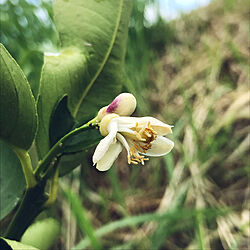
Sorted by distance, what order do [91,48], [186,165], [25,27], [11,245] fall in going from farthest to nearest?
[25,27] → [186,165] → [91,48] → [11,245]

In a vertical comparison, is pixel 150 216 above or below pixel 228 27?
below

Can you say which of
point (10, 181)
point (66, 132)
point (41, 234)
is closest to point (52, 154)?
point (66, 132)

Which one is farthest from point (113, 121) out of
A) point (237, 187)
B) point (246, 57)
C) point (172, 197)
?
point (246, 57)

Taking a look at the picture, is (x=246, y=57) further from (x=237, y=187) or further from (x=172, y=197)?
(x=172, y=197)

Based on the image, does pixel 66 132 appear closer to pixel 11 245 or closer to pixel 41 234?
pixel 11 245

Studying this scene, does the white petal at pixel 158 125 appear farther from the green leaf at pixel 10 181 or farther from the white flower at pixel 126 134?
the green leaf at pixel 10 181

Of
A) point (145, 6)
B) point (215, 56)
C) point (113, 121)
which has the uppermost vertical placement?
point (145, 6)

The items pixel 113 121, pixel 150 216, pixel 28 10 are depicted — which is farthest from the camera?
pixel 28 10
